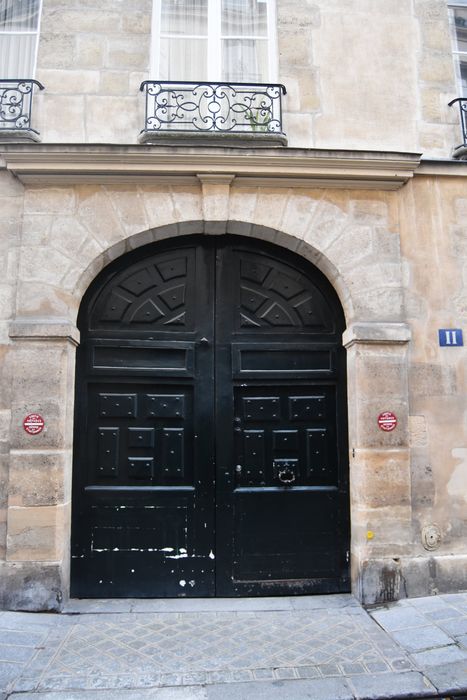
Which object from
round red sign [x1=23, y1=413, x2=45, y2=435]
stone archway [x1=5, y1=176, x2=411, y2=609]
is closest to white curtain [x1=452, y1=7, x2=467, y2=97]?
stone archway [x1=5, y1=176, x2=411, y2=609]

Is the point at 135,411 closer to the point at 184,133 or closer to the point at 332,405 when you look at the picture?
the point at 332,405

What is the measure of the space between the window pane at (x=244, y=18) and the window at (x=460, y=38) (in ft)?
6.11

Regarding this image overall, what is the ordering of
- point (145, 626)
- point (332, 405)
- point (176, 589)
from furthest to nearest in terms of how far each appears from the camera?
1. point (332, 405)
2. point (176, 589)
3. point (145, 626)

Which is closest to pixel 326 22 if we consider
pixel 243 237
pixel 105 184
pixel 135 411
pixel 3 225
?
pixel 243 237

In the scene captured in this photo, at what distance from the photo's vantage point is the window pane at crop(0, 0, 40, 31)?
5352mm

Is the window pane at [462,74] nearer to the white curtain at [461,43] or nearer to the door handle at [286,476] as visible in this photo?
the white curtain at [461,43]

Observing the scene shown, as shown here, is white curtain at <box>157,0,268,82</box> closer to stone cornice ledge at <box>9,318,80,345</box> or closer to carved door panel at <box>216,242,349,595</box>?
carved door panel at <box>216,242,349,595</box>

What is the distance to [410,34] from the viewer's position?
5.39 meters

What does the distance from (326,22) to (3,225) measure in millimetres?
3530

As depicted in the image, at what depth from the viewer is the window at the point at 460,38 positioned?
18.2 ft

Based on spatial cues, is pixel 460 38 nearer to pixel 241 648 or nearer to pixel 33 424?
pixel 33 424

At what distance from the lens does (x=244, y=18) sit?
5516 mm

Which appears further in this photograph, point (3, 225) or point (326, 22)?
point (326, 22)

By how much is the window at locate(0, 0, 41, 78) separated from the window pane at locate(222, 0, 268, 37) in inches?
70.2
